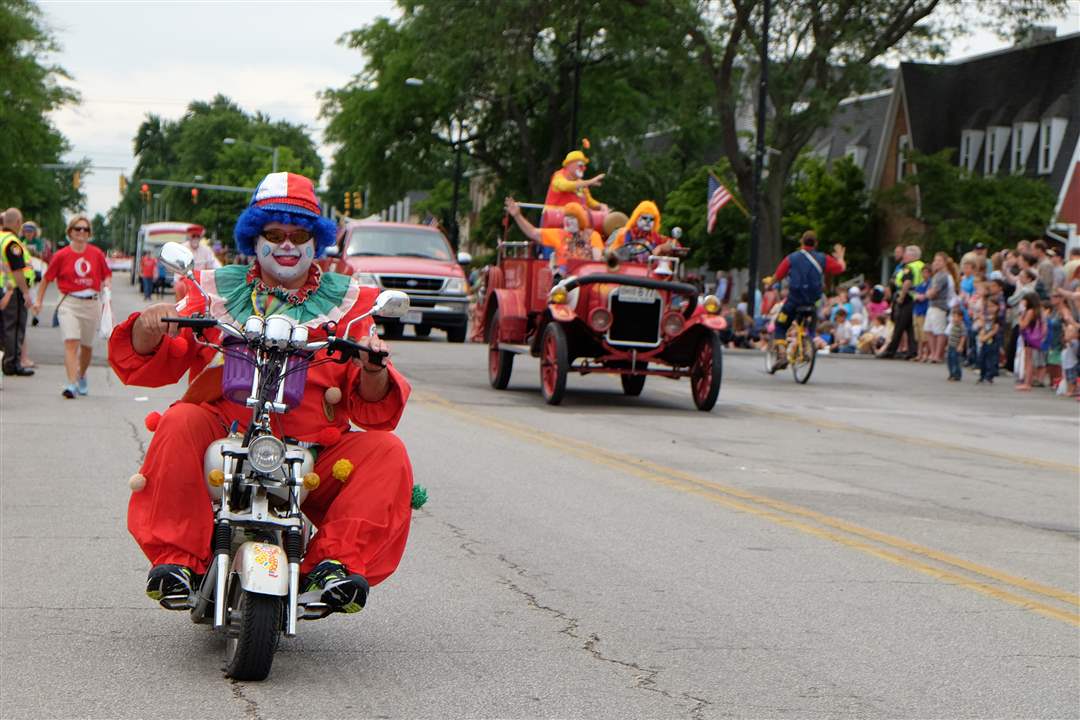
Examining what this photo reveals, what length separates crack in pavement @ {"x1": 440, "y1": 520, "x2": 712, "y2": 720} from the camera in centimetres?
593

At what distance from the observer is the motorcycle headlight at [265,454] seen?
5641 millimetres

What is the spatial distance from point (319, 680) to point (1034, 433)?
13.1 meters

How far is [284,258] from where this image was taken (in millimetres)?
6176

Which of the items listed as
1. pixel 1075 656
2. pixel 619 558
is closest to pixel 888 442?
pixel 619 558

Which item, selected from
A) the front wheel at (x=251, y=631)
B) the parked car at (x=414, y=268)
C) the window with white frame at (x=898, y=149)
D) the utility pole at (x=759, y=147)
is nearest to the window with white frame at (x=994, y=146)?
the window with white frame at (x=898, y=149)

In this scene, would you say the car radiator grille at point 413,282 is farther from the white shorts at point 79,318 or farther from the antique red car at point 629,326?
the white shorts at point 79,318

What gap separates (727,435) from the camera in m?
16.0

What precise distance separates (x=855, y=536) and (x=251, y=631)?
505 cm

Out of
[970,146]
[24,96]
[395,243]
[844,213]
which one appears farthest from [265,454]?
[24,96]

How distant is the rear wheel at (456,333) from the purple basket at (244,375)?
87.1 feet

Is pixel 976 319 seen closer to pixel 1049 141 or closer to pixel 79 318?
pixel 79 318

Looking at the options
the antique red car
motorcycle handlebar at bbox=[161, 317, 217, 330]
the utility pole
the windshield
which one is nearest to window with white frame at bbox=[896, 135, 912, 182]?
the utility pole

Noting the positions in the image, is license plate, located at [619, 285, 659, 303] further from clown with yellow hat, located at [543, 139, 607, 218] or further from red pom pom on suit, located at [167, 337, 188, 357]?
red pom pom on suit, located at [167, 337, 188, 357]

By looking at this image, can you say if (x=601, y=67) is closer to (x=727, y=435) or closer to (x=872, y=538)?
(x=727, y=435)
